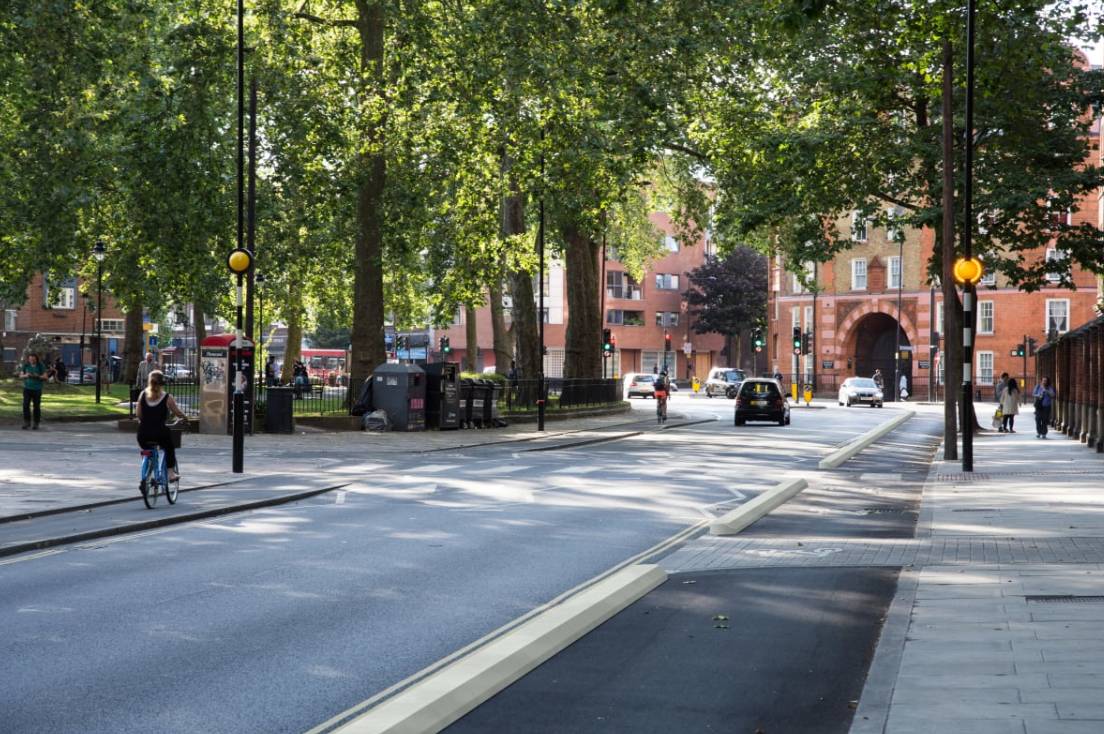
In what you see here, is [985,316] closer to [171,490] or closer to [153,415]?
[171,490]

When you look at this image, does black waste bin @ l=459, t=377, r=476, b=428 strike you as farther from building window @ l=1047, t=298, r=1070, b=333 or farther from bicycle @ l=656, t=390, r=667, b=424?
building window @ l=1047, t=298, r=1070, b=333

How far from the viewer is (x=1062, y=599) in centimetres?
923

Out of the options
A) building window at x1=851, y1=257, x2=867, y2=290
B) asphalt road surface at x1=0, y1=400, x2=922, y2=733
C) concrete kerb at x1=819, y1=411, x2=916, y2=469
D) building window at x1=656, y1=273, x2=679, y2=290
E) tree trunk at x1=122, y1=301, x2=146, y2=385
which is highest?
building window at x1=656, y1=273, x2=679, y2=290

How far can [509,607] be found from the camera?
31.4 feet

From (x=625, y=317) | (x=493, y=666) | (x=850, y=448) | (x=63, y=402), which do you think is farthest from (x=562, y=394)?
(x=625, y=317)

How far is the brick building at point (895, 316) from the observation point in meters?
76.7

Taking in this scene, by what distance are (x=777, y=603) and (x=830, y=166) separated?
26.0m

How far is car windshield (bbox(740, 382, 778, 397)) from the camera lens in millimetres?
43750

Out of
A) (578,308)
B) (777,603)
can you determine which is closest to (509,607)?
(777,603)

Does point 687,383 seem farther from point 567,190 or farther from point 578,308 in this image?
point 567,190

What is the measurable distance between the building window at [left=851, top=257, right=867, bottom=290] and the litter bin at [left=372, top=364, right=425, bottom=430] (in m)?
53.3

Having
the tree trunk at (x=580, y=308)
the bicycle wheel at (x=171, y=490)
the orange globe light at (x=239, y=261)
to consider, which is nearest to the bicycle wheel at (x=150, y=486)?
the bicycle wheel at (x=171, y=490)

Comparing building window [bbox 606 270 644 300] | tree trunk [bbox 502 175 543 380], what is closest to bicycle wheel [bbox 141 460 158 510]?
tree trunk [bbox 502 175 543 380]

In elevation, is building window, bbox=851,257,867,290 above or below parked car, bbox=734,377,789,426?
above
